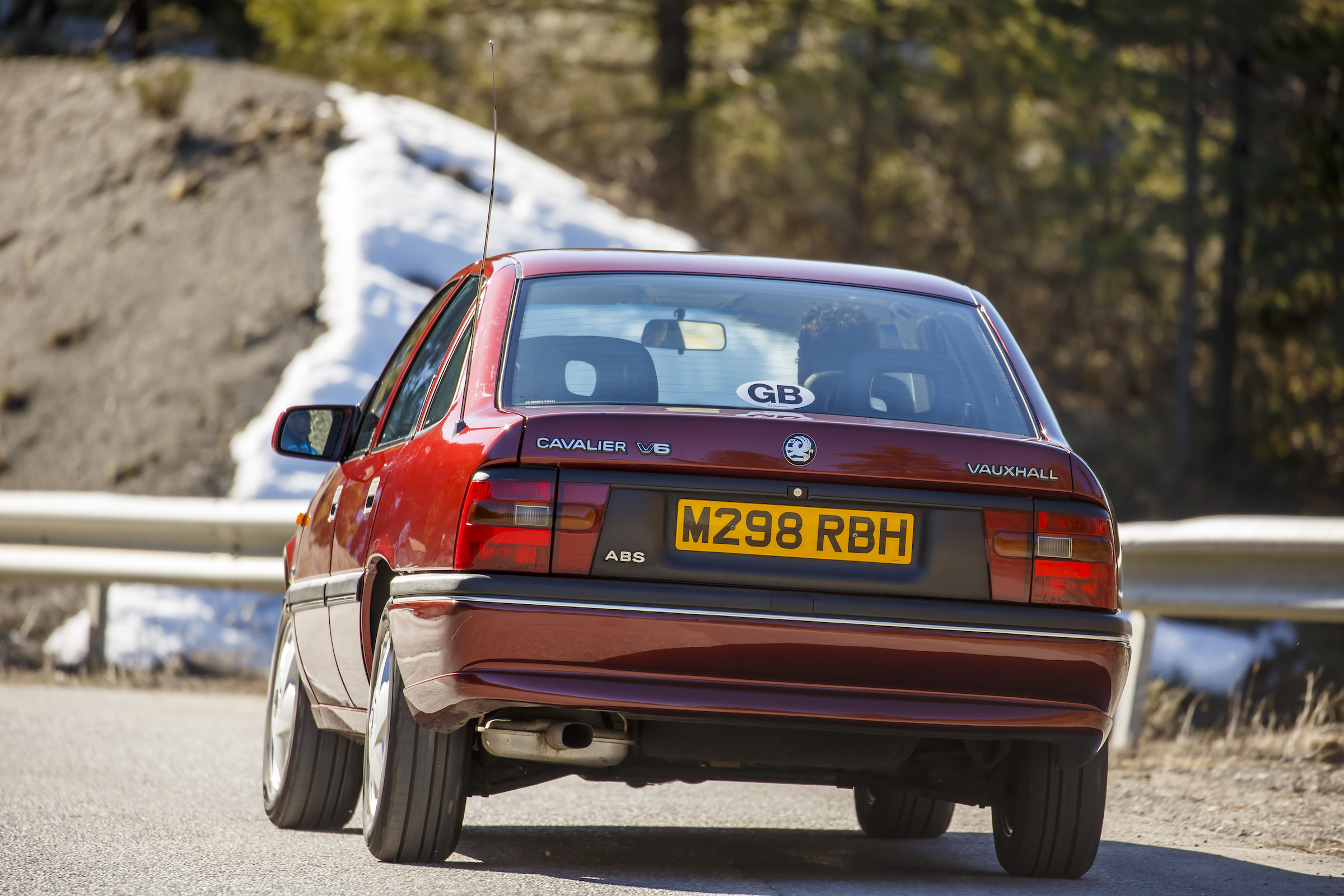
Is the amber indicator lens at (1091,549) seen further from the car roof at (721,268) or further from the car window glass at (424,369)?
the car window glass at (424,369)

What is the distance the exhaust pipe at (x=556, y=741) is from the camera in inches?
165

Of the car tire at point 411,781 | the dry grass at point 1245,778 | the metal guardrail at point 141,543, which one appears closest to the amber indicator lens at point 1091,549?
the car tire at point 411,781

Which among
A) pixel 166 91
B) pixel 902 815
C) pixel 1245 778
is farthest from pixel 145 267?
pixel 902 815

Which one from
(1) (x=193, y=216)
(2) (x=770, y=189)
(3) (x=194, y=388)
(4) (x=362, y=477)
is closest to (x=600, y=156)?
(2) (x=770, y=189)

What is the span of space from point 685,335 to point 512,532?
86cm

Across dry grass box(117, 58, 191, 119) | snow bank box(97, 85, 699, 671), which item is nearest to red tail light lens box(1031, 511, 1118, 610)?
snow bank box(97, 85, 699, 671)

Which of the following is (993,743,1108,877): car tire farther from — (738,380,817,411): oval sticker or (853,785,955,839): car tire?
(738,380,817,411): oval sticker

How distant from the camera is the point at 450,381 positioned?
4.59 m

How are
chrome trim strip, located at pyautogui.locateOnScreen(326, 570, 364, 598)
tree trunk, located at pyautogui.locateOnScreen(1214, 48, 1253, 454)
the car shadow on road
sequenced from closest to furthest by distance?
the car shadow on road, chrome trim strip, located at pyautogui.locateOnScreen(326, 570, 364, 598), tree trunk, located at pyautogui.locateOnScreen(1214, 48, 1253, 454)

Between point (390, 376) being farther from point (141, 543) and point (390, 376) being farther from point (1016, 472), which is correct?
point (141, 543)

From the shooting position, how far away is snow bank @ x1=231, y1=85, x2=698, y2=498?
44.9ft

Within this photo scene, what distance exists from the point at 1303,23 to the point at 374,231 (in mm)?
12982

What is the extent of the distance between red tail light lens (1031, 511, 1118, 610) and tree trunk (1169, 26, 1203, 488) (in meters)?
19.4

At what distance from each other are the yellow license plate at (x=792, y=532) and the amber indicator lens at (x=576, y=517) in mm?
195
